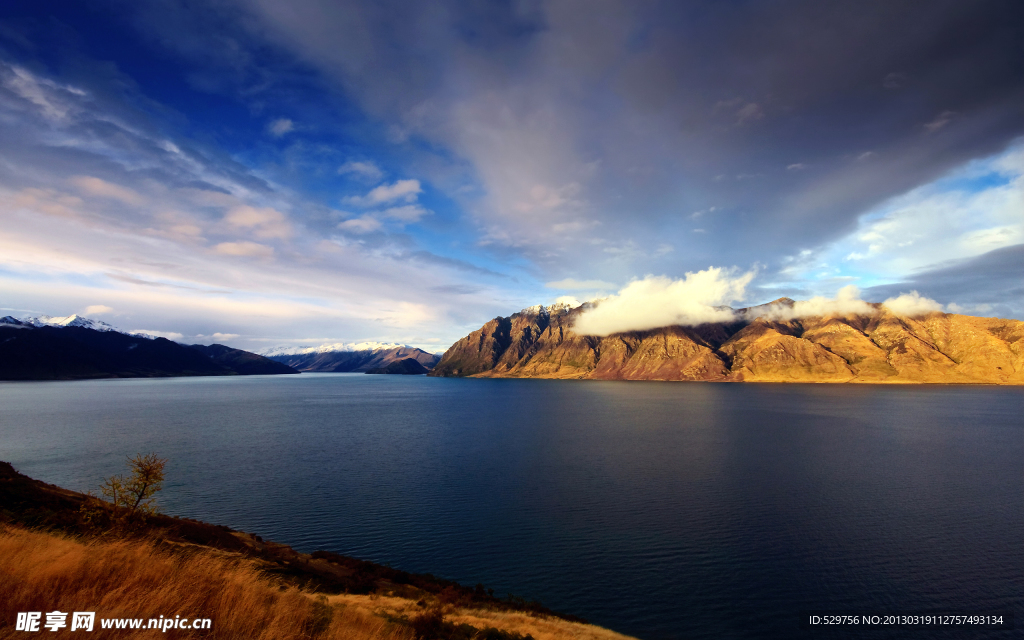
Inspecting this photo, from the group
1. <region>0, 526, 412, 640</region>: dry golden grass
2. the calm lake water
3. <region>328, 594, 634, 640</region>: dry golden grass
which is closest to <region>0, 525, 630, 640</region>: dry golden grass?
<region>0, 526, 412, 640</region>: dry golden grass

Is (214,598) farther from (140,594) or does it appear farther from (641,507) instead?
(641,507)

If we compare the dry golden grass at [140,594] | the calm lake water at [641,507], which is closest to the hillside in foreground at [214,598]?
the dry golden grass at [140,594]

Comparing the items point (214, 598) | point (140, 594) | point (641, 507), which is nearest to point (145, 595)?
point (140, 594)

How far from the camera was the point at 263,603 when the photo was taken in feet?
48.3

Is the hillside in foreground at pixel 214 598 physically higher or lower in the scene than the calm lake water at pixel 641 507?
higher

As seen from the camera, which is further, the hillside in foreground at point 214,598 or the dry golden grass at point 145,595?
the hillside in foreground at point 214,598

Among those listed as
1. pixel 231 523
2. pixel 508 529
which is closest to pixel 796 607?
pixel 508 529

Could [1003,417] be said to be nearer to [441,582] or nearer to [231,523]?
[441,582]

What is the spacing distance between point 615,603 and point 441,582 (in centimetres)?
1375

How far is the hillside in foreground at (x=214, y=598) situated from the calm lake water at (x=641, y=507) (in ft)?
25.4

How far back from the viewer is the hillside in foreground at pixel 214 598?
39.2 ft

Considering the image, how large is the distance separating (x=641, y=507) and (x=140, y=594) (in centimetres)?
5076

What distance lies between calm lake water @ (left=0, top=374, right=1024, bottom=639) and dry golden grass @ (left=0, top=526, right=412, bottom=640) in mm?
24084

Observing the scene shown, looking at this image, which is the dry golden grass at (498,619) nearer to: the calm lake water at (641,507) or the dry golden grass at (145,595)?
the calm lake water at (641,507)
